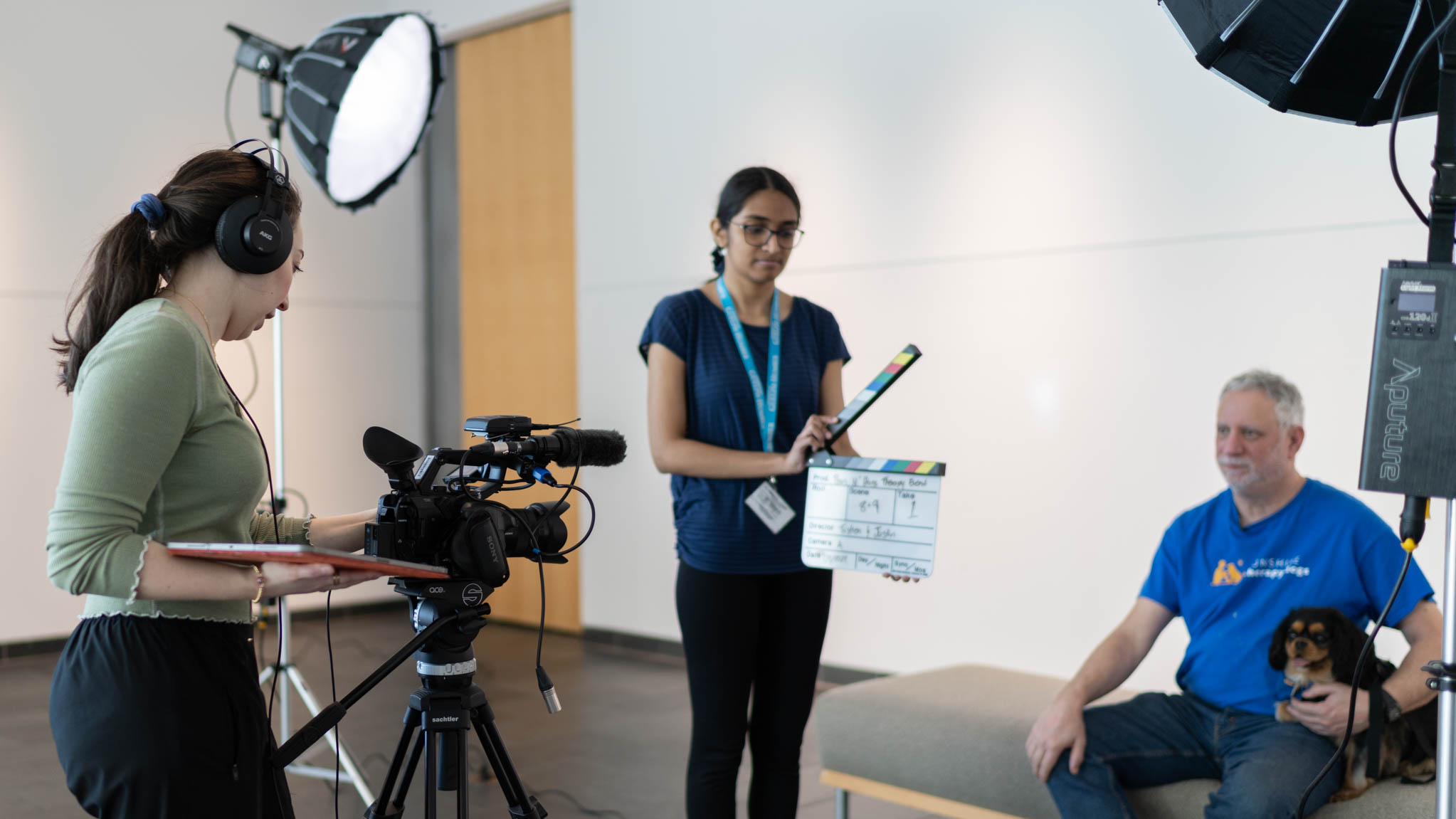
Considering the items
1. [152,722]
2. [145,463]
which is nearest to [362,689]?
[152,722]

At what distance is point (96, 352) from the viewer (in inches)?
49.5

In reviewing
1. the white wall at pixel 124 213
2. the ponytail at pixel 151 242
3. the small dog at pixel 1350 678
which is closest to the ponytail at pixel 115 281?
the ponytail at pixel 151 242

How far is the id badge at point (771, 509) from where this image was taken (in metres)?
2.18

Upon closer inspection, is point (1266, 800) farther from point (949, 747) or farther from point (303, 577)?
point (303, 577)

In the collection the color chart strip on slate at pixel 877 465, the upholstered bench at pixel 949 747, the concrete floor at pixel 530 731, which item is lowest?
the concrete floor at pixel 530 731

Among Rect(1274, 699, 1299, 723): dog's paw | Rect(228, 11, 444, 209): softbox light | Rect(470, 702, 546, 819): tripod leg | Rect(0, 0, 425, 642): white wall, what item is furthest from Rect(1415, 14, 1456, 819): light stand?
Rect(0, 0, 425, 642): white wall

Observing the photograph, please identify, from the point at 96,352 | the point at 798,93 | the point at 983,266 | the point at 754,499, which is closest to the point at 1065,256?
the point at 983,266

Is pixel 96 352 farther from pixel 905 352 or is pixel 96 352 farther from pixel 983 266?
pixel 983 266

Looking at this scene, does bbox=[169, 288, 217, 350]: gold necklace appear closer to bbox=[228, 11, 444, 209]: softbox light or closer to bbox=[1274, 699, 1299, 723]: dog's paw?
bbox=[1274, 699, 1299, 723]: dog's paw

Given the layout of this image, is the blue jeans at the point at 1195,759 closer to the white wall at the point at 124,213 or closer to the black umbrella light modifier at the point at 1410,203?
the black umbrella light modifier at the point at 1410,203

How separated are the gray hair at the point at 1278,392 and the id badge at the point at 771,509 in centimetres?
94

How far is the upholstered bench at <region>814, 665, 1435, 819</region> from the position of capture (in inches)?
96.5

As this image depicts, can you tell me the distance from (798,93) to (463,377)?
270 cm

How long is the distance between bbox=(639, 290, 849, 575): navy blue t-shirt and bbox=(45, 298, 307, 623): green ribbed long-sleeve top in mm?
978
